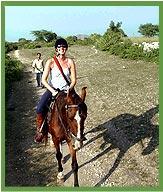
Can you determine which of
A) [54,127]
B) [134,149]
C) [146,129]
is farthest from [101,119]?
[54,127]

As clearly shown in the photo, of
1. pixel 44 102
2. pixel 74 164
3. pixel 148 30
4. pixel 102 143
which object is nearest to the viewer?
pixel 74 164

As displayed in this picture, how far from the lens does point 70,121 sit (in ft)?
23.8

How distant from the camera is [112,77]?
78.1ft

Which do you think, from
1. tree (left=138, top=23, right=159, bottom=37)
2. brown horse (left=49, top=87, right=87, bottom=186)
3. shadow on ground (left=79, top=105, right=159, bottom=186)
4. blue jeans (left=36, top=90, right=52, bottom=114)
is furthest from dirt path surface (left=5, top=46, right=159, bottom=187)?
tree (left=138, top=23, right=159, bottom=37)

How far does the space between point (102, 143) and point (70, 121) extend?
156 inches

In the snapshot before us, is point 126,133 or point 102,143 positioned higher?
point 126,133

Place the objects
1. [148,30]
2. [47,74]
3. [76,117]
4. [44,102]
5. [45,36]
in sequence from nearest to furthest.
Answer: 1. [76,117]
2. [47,74]
3. [44,102]
4. [45,36]
5. [148,30]

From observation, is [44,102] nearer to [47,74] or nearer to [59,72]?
[47,74]

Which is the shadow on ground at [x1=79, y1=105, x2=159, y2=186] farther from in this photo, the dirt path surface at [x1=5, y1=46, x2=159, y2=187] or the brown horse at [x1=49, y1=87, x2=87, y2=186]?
the brown horse at [x1=49, y1=87, x2=87, y2=186]

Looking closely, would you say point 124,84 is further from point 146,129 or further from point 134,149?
point 134,149

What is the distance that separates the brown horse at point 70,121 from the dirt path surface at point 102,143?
95cm

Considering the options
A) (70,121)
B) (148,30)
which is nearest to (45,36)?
(148,30)

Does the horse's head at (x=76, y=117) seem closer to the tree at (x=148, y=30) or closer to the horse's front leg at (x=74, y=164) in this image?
the horse's front leg at (x=74, y=164)

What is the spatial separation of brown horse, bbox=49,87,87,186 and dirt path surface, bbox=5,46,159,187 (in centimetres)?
95
